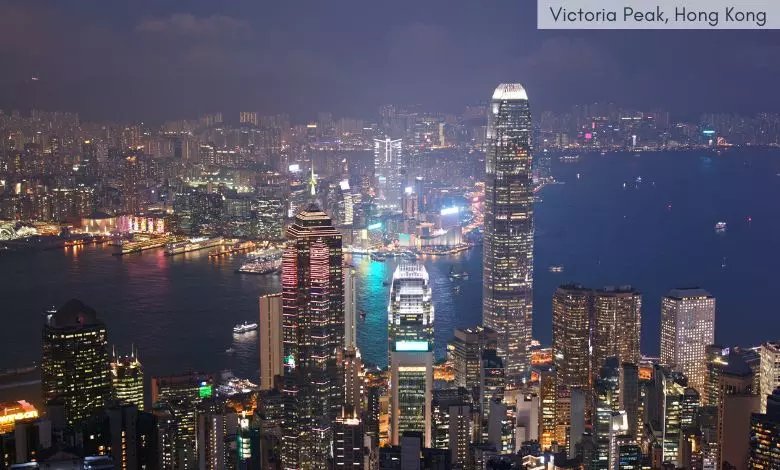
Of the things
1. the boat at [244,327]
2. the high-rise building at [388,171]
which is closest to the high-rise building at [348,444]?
the boat at [244,327]

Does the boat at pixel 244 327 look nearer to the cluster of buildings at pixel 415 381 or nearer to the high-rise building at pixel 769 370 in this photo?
the cluster of buildings at pixel 415 381

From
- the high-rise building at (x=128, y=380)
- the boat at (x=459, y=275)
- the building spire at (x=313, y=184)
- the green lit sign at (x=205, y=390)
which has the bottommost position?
the green lit sign at (x=205, y=390)

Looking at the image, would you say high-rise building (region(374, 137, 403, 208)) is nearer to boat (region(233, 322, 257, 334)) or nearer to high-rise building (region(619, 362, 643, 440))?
boat (region(233, 322, 257, 334))

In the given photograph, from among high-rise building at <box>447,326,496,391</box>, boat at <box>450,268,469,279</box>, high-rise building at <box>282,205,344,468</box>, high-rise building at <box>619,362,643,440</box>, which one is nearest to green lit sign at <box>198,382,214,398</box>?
high-rise building at <box>282,205,344,468</box>

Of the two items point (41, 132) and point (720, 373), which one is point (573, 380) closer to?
point (720, 373)

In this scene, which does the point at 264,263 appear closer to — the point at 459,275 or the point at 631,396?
the point at 459,275

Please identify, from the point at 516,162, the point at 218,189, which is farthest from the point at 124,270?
the point at 516,162
